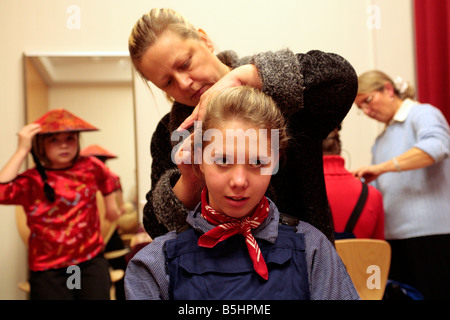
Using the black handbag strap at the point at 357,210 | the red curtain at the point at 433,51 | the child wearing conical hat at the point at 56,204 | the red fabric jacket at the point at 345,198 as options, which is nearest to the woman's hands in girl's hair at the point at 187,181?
the red fabric jacket at the point at 345,198

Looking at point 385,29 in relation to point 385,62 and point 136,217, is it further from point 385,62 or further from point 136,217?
point 136,217

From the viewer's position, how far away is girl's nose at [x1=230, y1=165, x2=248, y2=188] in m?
0.60

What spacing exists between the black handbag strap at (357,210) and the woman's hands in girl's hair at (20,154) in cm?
120

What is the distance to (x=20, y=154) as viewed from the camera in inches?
63.1

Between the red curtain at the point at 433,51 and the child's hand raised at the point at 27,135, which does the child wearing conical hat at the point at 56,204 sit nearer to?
the child's hand raised at the point at 27,135

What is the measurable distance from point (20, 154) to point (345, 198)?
3.93 feet

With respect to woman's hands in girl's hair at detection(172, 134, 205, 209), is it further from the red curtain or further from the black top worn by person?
the red curtain

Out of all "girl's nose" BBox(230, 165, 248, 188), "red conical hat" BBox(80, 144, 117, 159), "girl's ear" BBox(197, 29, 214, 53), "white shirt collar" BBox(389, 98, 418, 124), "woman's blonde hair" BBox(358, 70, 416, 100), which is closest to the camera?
"girl's nose" BBox(230, 165, 248, 188)

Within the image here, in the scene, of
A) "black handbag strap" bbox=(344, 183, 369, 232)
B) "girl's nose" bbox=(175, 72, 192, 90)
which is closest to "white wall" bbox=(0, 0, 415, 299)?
"girl's nose" bbox=(175, 72, 192, 90)

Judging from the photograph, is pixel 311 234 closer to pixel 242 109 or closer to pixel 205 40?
pixel 242 109

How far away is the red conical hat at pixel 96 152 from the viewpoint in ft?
6.52

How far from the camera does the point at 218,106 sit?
623 mm

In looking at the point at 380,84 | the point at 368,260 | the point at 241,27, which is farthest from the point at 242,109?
the point at 380,84

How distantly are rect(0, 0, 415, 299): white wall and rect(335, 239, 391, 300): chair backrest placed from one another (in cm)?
49
